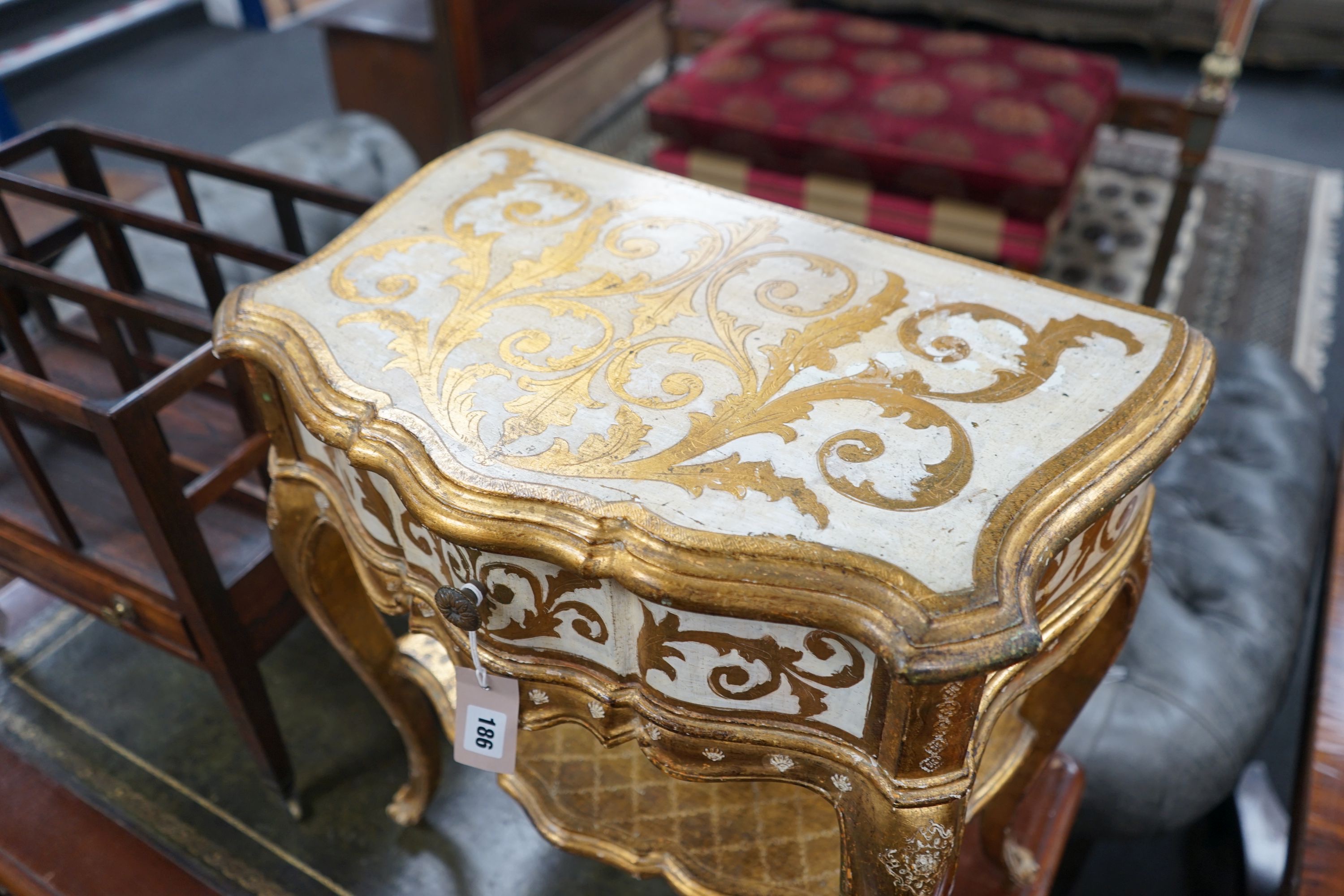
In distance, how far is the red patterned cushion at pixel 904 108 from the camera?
1939mm

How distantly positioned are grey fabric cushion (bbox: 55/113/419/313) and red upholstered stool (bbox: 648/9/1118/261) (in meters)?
0.62

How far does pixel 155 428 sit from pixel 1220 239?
2545 mm

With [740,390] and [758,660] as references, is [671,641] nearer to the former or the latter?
[758,660]

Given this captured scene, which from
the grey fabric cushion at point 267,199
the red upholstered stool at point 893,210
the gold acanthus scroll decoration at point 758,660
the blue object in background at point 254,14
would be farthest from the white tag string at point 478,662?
the blue object in background at point 254,14

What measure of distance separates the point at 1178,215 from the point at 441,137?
5.74ft

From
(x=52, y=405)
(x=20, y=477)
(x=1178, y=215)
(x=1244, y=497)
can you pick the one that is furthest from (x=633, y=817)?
(x=1178, y=215)

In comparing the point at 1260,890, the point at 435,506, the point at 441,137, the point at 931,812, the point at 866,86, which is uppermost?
the point at 435,506

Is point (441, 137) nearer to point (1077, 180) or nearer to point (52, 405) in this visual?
point (1077, 180)

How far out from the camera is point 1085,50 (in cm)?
343

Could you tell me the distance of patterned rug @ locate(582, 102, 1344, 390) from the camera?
2.23 meters

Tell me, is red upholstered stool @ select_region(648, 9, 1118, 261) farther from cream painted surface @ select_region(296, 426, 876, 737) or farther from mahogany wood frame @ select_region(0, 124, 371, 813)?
cream painted surface @ select_region(296, 426, 876, 737)

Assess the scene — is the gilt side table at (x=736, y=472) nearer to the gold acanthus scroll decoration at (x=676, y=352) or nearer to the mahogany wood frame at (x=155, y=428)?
the gold acanthus scroll decoration at (x=676, y=352)

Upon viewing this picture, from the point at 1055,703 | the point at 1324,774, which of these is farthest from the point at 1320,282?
the point at 1055,703

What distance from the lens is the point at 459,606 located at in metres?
0.64
